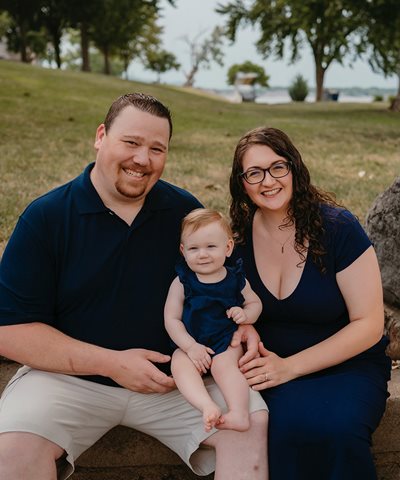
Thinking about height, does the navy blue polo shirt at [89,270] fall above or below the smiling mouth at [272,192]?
below

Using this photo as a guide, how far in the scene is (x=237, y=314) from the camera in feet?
8.28

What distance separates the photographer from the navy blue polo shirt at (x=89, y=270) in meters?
2.48

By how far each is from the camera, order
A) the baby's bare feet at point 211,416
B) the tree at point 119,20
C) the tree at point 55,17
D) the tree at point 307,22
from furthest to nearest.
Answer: the tree at point 55,17 < the tree at point 119,20 < the tree at point 307,22 < the baby's bare feet at point 211,416

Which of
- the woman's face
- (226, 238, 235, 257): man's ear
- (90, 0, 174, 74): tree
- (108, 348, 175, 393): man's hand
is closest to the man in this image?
(108, 348, 175, 393): man's hand

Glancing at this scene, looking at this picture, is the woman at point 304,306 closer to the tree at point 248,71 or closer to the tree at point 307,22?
the tree at point 307,22

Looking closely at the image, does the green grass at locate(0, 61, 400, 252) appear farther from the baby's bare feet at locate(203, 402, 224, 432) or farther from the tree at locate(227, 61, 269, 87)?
the tree at locate(227, 61, 269, 87)

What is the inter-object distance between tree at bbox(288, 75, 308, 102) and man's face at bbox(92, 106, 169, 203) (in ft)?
109

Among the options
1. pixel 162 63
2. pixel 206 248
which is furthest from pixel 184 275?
pixel 162 63

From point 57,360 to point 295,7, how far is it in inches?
616

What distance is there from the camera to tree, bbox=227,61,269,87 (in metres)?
57.7

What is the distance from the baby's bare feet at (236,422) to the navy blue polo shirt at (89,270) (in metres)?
0.47

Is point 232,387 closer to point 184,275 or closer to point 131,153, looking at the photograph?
point 184,275

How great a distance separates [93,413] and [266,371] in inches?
27.0

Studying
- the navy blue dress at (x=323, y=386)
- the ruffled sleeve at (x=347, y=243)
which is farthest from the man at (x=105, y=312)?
the ruffled sleeve at (x=347, y=243)
